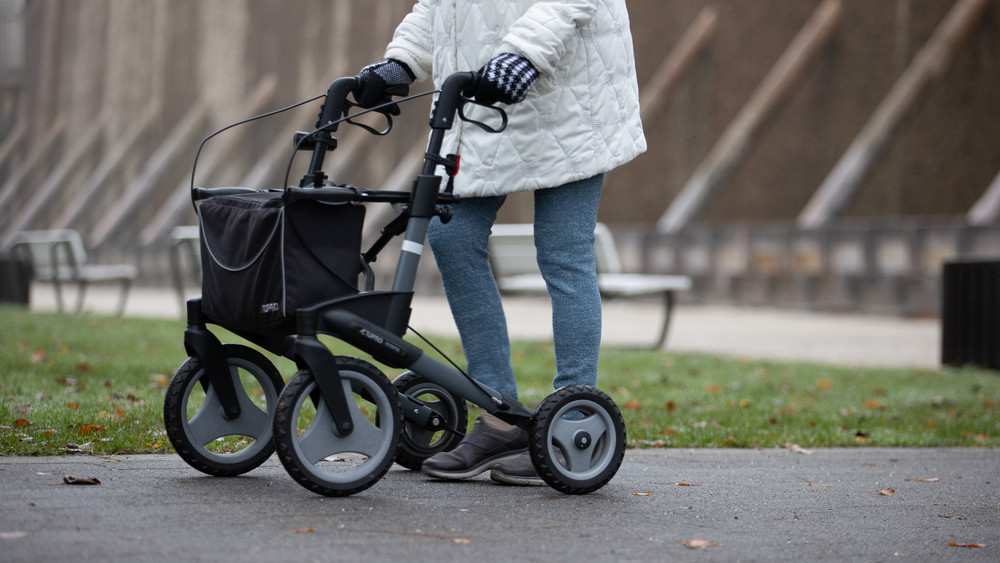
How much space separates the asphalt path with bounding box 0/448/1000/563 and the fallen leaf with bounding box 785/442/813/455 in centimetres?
57

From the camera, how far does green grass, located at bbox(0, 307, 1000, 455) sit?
14.0 feet

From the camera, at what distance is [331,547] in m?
2.55

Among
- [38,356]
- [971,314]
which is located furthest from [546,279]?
[971,314]

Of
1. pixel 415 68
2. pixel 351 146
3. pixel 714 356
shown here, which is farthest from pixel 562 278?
pixel 351 146

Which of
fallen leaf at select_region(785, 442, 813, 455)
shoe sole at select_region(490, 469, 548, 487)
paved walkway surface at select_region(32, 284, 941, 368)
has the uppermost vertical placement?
shoe sole at select_region(490, 469, 548, 487)

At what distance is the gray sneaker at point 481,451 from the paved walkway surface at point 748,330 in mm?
5811

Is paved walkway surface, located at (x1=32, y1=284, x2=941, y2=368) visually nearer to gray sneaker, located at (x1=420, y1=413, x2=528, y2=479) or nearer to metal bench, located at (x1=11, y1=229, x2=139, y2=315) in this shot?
metal bench, located at (x1=11, y1=229, x2=139, y2=315)

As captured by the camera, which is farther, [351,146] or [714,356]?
[351,146]

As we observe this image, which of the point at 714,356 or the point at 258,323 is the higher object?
the point at 258,323

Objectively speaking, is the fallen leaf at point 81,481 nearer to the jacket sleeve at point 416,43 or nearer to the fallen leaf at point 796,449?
the jacket sleeve at point 416,43

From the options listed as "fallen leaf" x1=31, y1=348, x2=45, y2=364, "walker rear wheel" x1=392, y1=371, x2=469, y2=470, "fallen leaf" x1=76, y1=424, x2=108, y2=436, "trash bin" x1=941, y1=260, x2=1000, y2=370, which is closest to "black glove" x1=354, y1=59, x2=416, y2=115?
"walker rear wheel" x1=392, y1=371, x2=469, y2=470

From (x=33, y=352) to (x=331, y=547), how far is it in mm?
5344

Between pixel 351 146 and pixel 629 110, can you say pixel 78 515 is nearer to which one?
pixel 629 110

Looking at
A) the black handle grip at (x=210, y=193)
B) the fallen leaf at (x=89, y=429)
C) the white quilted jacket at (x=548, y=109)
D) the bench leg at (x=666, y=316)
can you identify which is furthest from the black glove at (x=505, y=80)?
the bench leg at (x=666, y=316)
